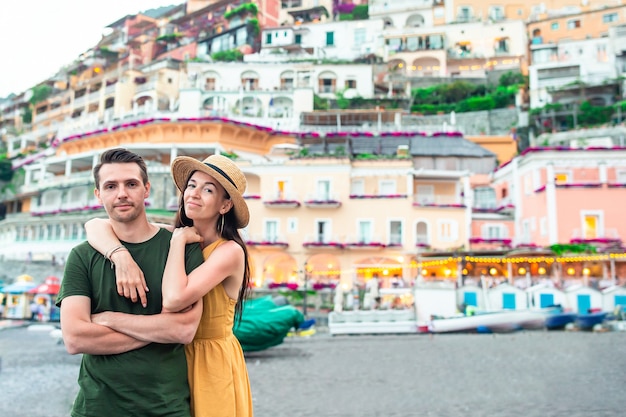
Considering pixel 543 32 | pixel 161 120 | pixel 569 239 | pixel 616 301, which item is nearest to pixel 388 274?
pixel 569 239

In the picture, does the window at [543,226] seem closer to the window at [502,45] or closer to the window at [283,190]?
the window at [283,190]

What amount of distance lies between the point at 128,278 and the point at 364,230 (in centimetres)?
2699

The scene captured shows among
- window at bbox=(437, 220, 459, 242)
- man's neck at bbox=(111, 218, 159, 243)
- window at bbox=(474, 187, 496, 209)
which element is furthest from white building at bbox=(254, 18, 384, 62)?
man's neck at bbox=(111, 218, 159, 243)

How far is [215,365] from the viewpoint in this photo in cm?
288

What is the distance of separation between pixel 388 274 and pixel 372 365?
17.1 meters

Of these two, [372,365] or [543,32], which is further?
[543,32]

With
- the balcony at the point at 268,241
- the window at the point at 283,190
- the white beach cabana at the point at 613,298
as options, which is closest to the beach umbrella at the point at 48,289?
the balcony at the point at 268,241

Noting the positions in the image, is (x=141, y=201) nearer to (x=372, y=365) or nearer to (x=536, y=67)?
(x=372, y=365)

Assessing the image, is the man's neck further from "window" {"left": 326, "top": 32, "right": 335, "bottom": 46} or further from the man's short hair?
"window" {"left": 326, "top": 32, "right": 335, "bottom": 46}

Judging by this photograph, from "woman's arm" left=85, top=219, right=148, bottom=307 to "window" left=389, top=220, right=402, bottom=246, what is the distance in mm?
26429

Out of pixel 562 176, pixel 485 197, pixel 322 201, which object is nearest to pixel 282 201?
pixel 322 201

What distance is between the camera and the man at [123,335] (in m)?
2.59

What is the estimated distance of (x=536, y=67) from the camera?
148 feet

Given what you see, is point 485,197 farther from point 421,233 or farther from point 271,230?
point 271,230
